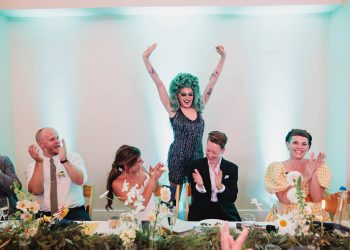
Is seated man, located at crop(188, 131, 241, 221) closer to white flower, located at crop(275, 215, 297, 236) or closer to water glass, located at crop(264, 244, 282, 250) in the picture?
white flower, located at crop(275, 215, 297, 236)

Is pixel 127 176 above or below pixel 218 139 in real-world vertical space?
below

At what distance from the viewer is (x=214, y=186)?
96.7 inches

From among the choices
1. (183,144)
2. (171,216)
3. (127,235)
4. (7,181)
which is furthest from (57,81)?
(127,235)

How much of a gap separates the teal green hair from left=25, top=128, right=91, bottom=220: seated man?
1.04 meters

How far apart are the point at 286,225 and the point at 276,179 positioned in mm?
897

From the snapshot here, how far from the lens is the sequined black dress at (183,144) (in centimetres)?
288

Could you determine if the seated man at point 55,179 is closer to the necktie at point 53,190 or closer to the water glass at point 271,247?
the necktie at point 53,190

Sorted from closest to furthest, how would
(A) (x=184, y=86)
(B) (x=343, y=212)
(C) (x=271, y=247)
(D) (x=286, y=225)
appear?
(C) (x=271, y=247)
(D) (x=286, y=225)
(B) (x=343, y=212)
(A) (x=184, y=86)

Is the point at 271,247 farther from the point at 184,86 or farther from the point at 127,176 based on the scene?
the point at 184,86

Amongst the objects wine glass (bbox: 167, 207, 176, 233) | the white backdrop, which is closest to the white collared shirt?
wine glass (bbox: 167, 207, 176, 233)

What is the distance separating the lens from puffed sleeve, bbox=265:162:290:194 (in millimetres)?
2322

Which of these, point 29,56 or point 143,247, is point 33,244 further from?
point 29,56

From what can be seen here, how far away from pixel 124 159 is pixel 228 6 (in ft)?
6.00

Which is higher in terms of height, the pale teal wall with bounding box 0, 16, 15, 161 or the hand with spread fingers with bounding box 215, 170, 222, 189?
the pale teal wall with bounding box 0, 16, 15, 161
